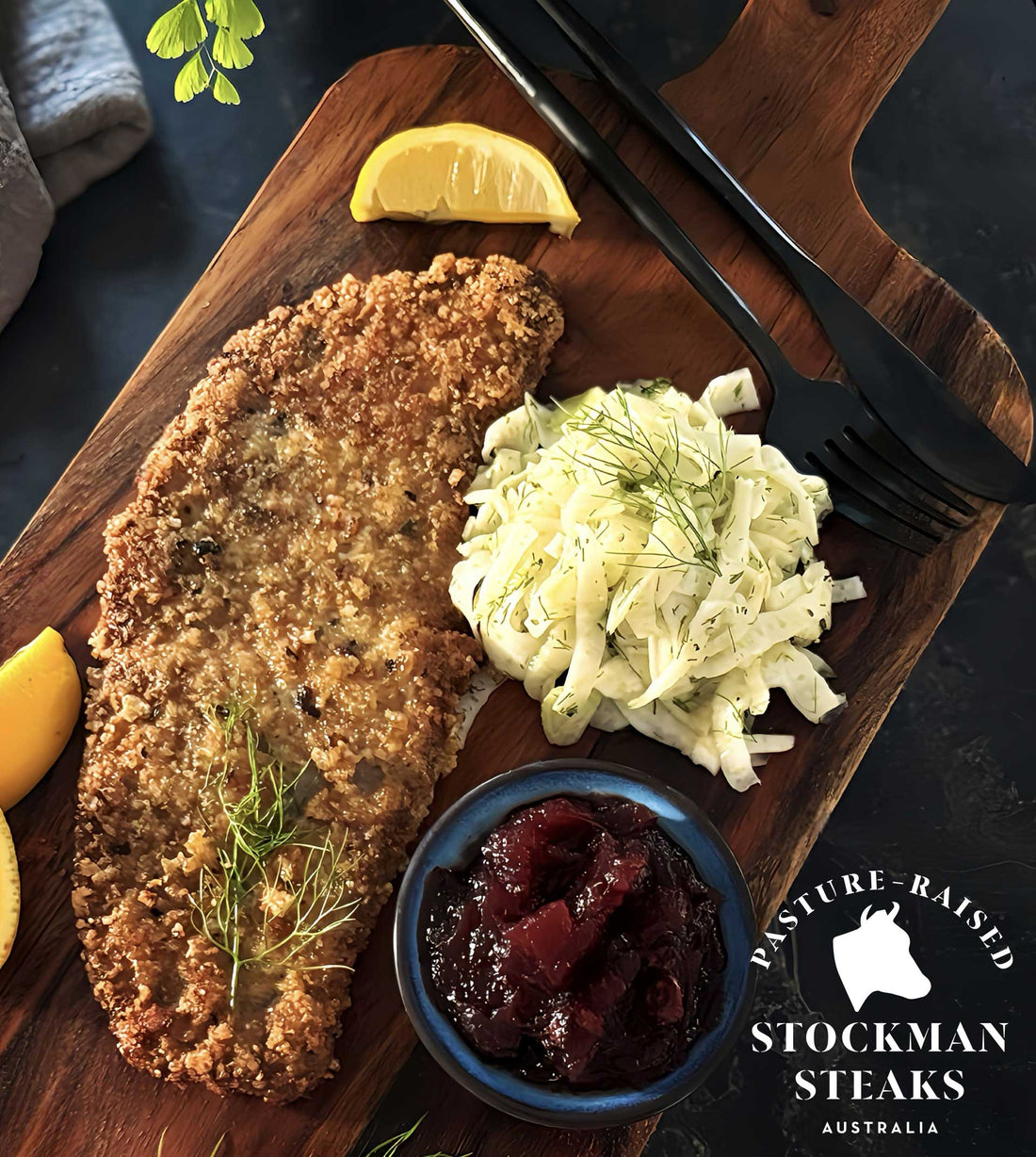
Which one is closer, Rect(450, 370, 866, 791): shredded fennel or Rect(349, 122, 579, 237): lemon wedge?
Rect(450, 370, 866, 791): shredded fennel

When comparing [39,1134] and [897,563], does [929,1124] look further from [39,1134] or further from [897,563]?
[39,1134]

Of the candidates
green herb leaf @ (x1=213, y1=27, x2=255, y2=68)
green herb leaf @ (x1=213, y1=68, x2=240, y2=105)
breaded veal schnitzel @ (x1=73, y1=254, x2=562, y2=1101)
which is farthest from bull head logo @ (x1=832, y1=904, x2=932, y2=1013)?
green herb leaf @ (x1=213, y1=27, x2=255, y2=68)

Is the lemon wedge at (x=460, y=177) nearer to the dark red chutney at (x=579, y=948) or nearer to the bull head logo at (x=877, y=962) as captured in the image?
the dark red chutney at (x=579, y=948)

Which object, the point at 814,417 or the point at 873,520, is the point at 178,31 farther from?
the point at 873,520

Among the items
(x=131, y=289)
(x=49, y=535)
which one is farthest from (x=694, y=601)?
(x=131, y=289)

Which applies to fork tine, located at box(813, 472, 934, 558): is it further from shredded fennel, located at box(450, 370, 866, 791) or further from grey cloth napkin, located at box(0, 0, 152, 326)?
grey cloth napkin, located at box(0, 0, 152, 326)

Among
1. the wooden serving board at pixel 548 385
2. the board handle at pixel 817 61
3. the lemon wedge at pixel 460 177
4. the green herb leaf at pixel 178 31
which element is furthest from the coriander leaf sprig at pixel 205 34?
the board handle at pixel 817 61
